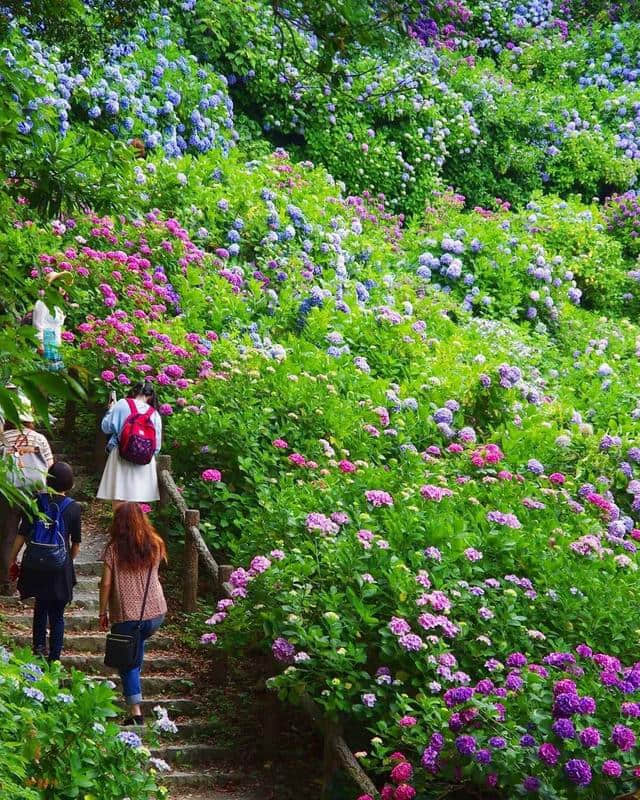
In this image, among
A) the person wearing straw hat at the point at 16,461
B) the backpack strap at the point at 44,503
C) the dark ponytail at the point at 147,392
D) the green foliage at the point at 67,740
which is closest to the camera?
the green foliage at the point at 67,740

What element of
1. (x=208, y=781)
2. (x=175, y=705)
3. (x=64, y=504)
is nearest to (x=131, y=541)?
(x=64, y=504)

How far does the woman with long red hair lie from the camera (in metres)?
6.48

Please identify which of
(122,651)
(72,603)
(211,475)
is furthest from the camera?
(211,475)

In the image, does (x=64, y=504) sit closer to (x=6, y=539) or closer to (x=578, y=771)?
(x=6, y=539)

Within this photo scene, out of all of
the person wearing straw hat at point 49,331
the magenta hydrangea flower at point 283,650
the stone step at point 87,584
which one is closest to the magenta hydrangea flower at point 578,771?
the magenta hydrangea flower at point 283,650

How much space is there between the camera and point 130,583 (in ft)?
21.3

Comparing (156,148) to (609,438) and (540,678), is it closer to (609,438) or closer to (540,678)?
(609,438)

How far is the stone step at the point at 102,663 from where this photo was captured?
286 inches

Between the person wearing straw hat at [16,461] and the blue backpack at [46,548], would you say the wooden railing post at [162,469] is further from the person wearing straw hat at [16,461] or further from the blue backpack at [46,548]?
the blue backpack at [46,548]

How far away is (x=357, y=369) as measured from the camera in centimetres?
1018

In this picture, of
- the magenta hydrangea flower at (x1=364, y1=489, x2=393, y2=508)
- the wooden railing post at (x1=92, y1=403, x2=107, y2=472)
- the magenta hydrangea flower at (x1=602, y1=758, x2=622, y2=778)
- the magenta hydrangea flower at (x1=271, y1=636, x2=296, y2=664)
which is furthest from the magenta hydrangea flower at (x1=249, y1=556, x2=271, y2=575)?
the wooden railing post at (x1=92, y1=403, x2=107, y2=472)

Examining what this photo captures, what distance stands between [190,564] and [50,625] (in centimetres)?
125

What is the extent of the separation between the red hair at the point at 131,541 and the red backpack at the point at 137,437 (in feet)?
5.97

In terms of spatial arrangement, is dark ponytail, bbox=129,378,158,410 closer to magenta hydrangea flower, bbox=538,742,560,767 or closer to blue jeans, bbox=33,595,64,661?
blue jeans, bbox=33,595,64,661
